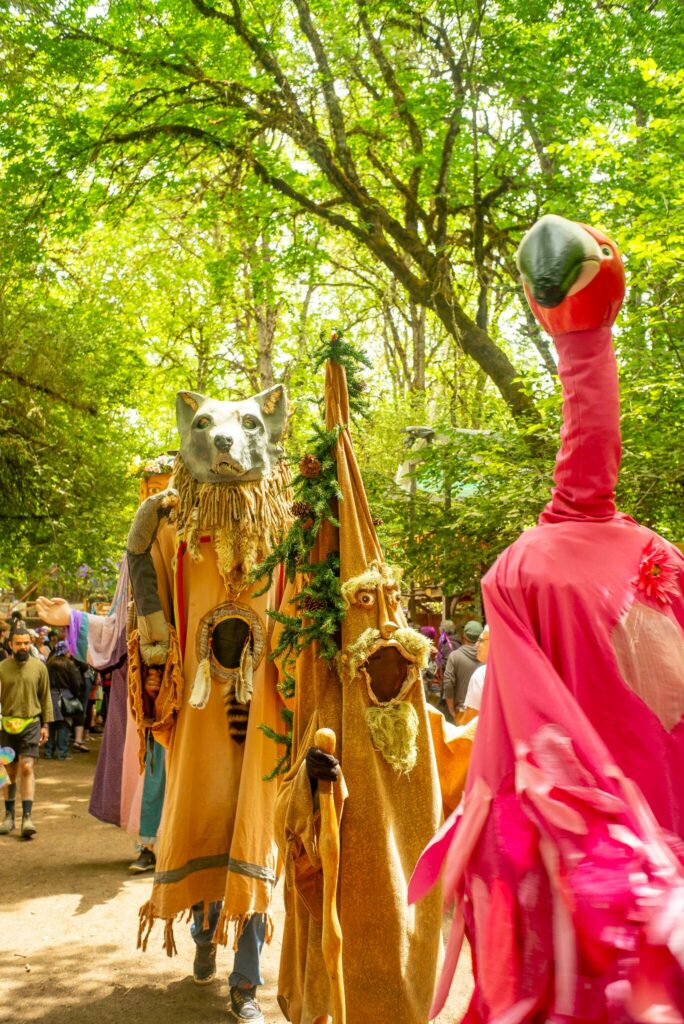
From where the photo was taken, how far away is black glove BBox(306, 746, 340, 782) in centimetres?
294

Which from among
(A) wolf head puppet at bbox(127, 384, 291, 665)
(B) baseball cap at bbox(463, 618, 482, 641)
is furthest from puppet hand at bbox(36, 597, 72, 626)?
(B) baseball cap at bbox(463, 618, 482, 641)

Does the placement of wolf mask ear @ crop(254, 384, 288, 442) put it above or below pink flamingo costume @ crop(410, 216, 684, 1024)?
above

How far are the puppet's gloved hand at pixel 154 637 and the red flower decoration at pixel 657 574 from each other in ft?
8.76

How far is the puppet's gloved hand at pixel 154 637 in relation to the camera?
427cm

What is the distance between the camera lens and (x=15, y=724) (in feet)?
28.9

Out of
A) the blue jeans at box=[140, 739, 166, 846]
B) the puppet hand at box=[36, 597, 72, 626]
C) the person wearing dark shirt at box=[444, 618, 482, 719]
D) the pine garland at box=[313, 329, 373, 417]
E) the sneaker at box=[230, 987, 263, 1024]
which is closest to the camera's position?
the pine garland at box=[313, 329, 373, 417]

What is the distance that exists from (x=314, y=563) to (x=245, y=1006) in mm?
2078

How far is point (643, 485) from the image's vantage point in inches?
312

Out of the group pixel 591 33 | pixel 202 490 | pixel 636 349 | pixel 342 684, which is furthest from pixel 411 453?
pixel 342 684

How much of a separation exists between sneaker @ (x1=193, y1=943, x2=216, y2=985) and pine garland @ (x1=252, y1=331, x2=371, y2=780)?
1716 millimetres

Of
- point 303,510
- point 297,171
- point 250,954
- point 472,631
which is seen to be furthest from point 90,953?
point 297,171

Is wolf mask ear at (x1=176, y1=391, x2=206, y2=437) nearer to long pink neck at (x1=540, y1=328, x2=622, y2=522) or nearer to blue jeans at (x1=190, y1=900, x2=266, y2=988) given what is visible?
blue jeans at (x1=190, y1=900, x2=266, y2=988)

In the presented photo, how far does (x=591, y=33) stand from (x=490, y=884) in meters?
11.5

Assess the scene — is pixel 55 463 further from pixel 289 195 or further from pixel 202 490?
pixel 202 490
